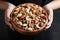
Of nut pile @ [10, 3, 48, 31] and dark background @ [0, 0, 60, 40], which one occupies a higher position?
nut pile @ [10, 3, 48, 31]

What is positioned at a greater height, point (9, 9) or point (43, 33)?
point (9, 9)

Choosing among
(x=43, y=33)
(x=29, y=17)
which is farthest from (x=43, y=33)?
(x=29, y=17)

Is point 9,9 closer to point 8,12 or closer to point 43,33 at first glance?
point 8,12

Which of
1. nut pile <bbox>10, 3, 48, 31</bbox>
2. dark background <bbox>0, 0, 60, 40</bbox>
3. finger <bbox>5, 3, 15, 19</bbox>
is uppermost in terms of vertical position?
finger <bbox>5, 3, 15, 19</bbox>

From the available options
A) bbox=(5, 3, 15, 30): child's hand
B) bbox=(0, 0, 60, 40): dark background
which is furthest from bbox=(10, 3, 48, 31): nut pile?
bbox=(0, 0, 60, 40): dark background

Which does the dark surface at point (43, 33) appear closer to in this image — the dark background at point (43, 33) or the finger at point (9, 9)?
the dark background at point (43, 33)

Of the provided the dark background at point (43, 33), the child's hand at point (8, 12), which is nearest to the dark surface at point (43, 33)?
the dark background at point (43, 33)

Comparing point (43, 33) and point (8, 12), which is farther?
A: point (43, 33)

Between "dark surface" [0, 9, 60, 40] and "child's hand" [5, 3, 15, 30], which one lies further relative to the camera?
"dark surface" [0, 9, 60, 40]

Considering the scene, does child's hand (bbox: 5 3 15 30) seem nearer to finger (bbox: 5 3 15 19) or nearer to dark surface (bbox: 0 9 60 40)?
finger (bbox: 5 3 15 19)
